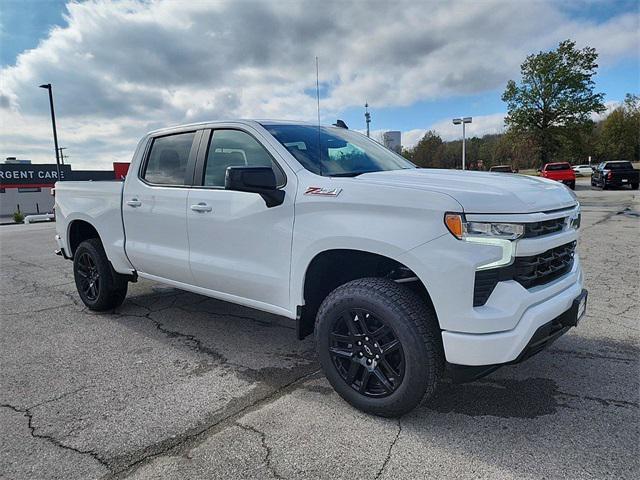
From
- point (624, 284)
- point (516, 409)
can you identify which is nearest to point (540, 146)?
point (624, 284)

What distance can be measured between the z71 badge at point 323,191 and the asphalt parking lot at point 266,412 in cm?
136

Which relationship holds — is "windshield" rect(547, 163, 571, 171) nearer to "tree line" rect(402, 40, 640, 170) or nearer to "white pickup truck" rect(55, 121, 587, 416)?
"tree line" rect(402, 40, 640, 170)

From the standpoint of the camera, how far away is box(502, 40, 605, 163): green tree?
44906 millimetres

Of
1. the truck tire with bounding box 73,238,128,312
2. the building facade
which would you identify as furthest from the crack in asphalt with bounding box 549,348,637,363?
the building facade

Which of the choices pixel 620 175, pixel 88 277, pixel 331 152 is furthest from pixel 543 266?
pixel 620 175

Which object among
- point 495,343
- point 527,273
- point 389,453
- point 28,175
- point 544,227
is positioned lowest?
point 389,453

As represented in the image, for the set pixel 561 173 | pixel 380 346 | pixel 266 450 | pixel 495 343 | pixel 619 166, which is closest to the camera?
pixel 495 343

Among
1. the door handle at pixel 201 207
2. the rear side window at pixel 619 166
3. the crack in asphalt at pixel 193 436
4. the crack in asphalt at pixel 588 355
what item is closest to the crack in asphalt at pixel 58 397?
the crack in asphalt at pixel 193 436

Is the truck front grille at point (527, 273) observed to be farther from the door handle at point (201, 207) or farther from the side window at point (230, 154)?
the door handle at point (201, 207)

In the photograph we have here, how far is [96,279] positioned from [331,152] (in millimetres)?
3188

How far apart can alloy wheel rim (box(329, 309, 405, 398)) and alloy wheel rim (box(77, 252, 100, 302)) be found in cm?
327

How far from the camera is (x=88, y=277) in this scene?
5.20m

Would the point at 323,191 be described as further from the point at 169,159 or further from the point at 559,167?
the point at 559,167

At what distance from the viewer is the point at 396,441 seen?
2.59 m
